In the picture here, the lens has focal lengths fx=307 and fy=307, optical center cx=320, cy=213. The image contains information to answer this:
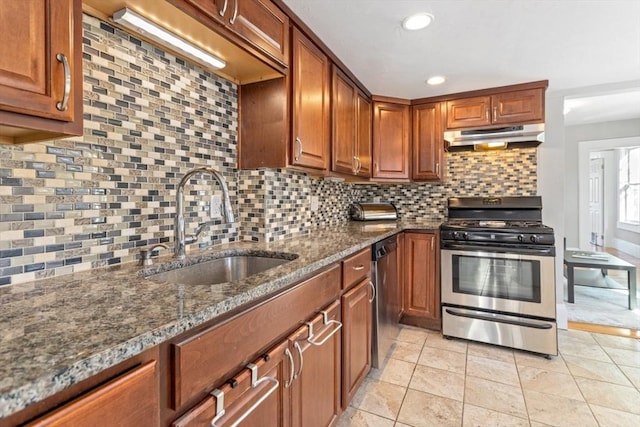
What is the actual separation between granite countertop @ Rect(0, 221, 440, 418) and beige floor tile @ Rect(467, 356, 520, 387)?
1623 mm

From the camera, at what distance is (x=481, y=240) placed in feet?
7.95

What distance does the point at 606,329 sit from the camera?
262 cm

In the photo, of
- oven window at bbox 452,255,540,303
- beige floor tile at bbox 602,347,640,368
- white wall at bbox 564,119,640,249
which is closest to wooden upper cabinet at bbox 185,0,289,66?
oven window at bbox 452,255,540,303

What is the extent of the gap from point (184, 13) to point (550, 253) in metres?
2.66

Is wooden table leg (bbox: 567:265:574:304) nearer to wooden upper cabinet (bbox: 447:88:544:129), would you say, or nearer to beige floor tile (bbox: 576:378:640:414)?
beige floor tile (bbox: 576:378:640:414)

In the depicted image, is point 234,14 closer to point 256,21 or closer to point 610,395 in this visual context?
point 256,21

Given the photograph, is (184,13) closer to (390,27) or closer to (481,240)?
(390,27)

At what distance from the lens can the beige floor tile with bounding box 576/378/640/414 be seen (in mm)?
1695

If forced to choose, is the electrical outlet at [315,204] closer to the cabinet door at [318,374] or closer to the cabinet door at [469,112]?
the cabinet door at [318,374]

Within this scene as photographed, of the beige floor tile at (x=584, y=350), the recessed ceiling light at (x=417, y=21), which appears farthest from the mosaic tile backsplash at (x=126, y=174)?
the beige floor tile at (x=584, y=350)

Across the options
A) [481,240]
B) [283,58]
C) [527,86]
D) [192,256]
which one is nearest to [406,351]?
[481,240]

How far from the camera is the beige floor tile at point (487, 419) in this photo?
1563mm

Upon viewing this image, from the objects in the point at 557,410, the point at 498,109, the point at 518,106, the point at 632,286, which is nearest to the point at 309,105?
the point at 498,109

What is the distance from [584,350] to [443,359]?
111 cm
